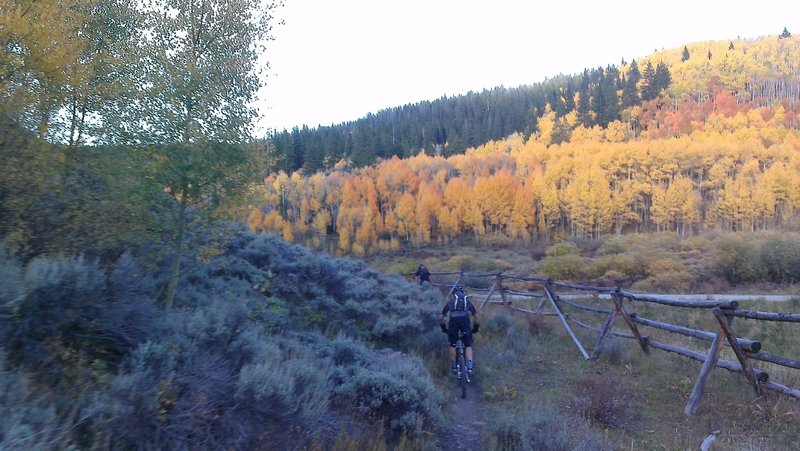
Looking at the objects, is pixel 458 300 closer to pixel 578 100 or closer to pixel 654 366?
pixel 654 366

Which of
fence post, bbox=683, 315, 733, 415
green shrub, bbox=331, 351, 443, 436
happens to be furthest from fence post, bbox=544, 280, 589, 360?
green shrub, bbox=331, 351, 443, 436

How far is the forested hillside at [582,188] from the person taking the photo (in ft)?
265

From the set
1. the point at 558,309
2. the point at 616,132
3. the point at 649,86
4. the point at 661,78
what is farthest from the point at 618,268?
the point at 661,78

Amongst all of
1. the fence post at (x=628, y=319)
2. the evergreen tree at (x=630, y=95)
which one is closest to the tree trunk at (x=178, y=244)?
the fence post at (x=628, y=319)

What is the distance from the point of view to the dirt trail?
5852mm

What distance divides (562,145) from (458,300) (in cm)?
10911

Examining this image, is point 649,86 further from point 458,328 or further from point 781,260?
point 458,328

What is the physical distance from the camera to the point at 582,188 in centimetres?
8506

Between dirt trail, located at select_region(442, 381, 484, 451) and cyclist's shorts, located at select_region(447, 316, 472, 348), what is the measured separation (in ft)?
2.38

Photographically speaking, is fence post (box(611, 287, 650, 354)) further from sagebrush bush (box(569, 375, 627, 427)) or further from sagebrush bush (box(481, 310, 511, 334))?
sagebrush bush (box(481, 310, 511, 334))

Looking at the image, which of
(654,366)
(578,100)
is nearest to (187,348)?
(654,366)

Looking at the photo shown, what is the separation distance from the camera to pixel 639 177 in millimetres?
93188

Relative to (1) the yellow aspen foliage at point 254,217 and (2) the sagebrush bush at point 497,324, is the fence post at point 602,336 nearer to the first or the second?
(2) the sagebrush bush at point 497,324

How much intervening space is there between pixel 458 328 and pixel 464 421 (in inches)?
85.7
